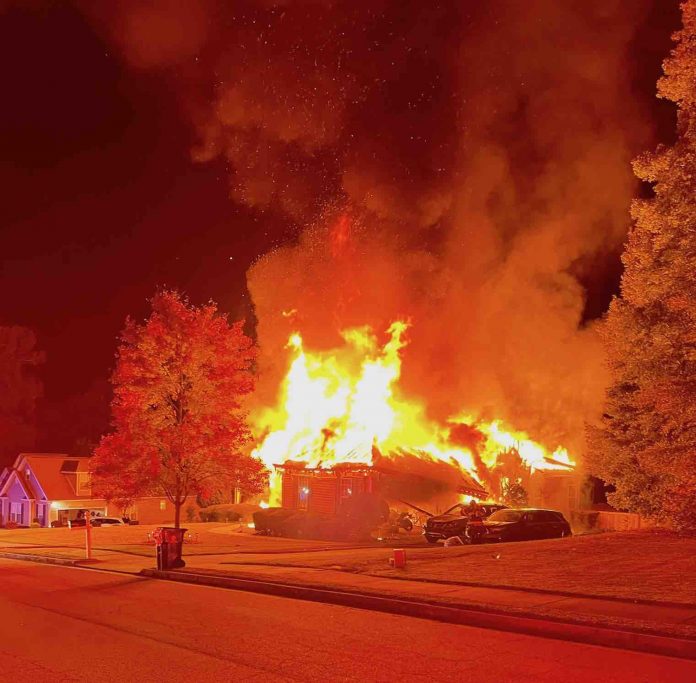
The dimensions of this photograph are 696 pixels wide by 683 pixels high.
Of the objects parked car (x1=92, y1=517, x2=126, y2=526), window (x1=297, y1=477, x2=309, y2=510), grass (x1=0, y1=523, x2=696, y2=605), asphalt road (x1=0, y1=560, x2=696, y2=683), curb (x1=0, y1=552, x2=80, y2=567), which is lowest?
parked car (x1=92, y1=517, x2=126, y2=526)

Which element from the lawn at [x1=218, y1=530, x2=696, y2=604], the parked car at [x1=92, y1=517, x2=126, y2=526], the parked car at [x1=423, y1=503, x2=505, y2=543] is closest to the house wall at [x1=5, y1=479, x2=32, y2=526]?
the parked car at [x1=92, y1=517, x2=126, y2=526]

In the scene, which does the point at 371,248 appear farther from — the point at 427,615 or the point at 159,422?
the point at 427,615

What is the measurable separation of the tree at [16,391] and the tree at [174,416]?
4534cm

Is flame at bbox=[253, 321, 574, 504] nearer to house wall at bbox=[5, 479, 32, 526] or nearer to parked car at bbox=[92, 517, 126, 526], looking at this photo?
parked car at bbox=[92, 517, 126, 526]

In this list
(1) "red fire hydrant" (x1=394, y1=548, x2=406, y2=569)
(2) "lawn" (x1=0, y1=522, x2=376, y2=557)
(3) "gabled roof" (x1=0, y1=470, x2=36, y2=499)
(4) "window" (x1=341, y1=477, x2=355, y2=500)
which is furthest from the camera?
(3) "gabled roof" (x1=0, y1=470, x2=36, y2=499)

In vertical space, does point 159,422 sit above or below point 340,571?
above

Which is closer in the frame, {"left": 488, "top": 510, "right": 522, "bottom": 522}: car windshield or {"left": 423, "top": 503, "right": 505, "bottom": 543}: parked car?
{"left": 488, "top": 510, "right": 522, "bottom": 522}: car windshield

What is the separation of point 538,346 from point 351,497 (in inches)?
634

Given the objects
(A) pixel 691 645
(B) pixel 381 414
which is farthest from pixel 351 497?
(A) pixel 691 645

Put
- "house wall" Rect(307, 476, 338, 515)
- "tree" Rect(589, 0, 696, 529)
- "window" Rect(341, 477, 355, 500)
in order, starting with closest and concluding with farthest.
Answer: "tree" Rect(589, 0, 696, 529) → "window" Rect(341, 477, 355, 500) → "house wall" Rect(307, 476, 338, 515)

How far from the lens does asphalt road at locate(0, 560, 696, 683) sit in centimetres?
766

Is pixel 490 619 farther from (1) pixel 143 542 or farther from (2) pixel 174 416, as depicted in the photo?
(1) pixel 143 542

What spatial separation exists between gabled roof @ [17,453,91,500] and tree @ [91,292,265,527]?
3110cm

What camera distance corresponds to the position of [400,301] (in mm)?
40938
